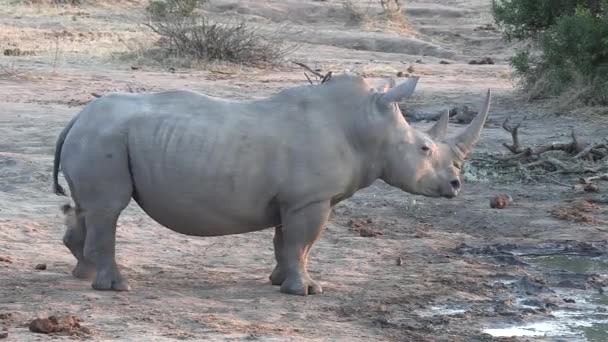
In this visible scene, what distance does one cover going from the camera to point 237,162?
719 cm

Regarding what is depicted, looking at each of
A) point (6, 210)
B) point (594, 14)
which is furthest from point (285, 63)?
point (6, 210)

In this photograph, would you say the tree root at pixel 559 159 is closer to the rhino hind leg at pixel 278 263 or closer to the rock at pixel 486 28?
the rhino hind leg at pixel 278 263

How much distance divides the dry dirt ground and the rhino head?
0.68 metres

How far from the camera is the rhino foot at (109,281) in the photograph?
722 centimetres

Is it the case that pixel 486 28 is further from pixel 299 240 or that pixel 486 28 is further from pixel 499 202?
pixel 299 240

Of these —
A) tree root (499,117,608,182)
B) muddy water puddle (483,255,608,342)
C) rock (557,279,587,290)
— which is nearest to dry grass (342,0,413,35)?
tree root (499,117,608,182)

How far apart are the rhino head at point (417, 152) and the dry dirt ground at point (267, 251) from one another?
676mm

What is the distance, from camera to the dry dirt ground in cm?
670

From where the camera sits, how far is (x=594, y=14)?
16562mm

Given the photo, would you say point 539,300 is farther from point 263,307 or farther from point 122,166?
point 122,166

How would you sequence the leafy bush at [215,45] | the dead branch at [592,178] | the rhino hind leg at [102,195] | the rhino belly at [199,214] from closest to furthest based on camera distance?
1. the rhino hind leg at [102,195]
2. the rhino belly at [199,214]
3. the dead branch at [592,178]
4. the leafy bush at [215,45]

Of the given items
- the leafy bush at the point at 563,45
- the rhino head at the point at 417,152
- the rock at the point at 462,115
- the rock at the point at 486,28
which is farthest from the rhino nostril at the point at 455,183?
the rock at the point at 486,28

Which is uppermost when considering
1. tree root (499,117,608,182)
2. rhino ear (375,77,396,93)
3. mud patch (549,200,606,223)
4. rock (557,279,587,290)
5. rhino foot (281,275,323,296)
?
rhino ear (375,77,396,93)

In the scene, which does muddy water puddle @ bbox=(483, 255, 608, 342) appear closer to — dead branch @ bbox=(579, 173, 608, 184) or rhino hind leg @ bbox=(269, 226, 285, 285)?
rhino hind leg @ bbox=(269, 226, 285, 285)
